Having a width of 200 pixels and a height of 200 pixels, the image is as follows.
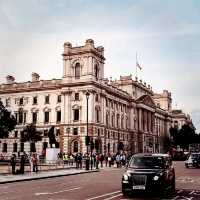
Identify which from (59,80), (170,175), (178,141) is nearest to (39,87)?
(59,80)

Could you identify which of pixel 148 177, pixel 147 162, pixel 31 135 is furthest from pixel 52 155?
pixel 148 177

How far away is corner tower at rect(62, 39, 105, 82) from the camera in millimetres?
89750

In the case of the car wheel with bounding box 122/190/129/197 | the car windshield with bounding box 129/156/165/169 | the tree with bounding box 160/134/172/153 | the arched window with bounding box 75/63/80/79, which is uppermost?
the arched window with bounding box 75/63/80/79

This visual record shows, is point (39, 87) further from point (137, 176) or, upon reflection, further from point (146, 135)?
point (137, 176)

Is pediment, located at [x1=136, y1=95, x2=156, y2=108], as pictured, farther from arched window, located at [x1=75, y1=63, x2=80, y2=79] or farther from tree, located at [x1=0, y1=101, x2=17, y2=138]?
tree, located at [x1=0, y1=101, x2=17, y2=138]

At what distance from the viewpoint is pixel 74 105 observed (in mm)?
91000

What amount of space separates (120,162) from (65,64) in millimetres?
38929

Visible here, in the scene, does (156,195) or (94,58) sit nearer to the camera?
(156,195)

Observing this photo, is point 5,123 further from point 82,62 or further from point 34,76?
point 34,76

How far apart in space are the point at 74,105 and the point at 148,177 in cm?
7318

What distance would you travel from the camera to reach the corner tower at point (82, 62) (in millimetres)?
89750

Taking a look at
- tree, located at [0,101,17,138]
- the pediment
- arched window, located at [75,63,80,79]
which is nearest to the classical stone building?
arched window, located at [75,63,80,79]

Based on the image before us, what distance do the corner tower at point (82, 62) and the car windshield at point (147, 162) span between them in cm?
6951

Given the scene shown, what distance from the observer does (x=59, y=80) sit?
94.9 m
